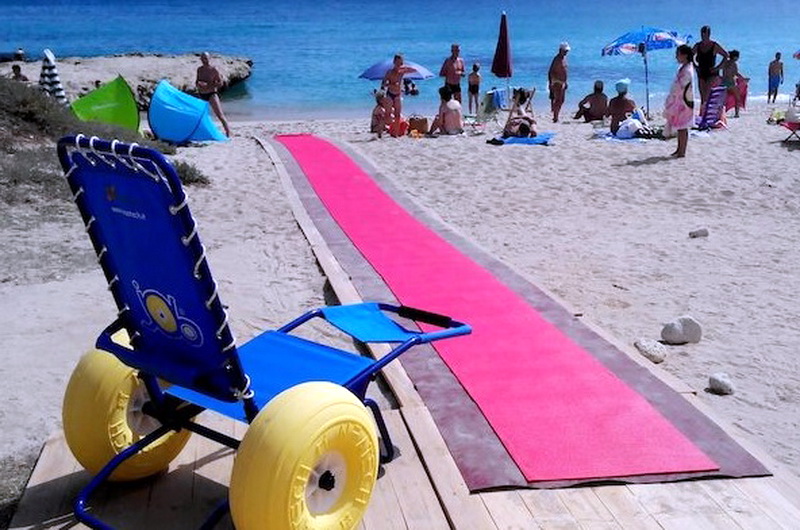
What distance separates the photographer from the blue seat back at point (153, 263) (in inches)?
109

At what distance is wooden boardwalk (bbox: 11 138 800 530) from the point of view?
3.14 meters

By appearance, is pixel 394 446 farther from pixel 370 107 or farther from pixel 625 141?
pixel 370 107

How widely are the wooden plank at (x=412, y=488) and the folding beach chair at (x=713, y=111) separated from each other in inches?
470

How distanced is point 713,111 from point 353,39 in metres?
46.3

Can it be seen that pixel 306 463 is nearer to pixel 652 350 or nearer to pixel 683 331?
pixel 652 350

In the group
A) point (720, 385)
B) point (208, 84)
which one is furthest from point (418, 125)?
point (720, 385)

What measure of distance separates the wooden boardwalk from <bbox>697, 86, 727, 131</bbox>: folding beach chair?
11604 mm

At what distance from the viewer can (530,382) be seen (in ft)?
14.4

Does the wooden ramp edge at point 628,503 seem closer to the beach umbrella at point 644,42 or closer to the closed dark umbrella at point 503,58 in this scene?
the beach umbrella at point 644,42

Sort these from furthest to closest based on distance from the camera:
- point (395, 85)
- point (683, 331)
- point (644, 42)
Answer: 1. point (644, 42)
2. point (395, 85)
3. point (683, 331)

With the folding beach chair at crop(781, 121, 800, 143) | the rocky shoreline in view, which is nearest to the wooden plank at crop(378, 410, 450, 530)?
the folding beach chair at crop(781, 121, 800, 143)

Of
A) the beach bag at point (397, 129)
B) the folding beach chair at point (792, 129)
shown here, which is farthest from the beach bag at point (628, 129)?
the beach bag at point (397, 129)

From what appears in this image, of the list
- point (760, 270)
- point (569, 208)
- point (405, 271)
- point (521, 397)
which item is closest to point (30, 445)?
point (521, 397)

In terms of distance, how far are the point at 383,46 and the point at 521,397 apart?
1987 inches
